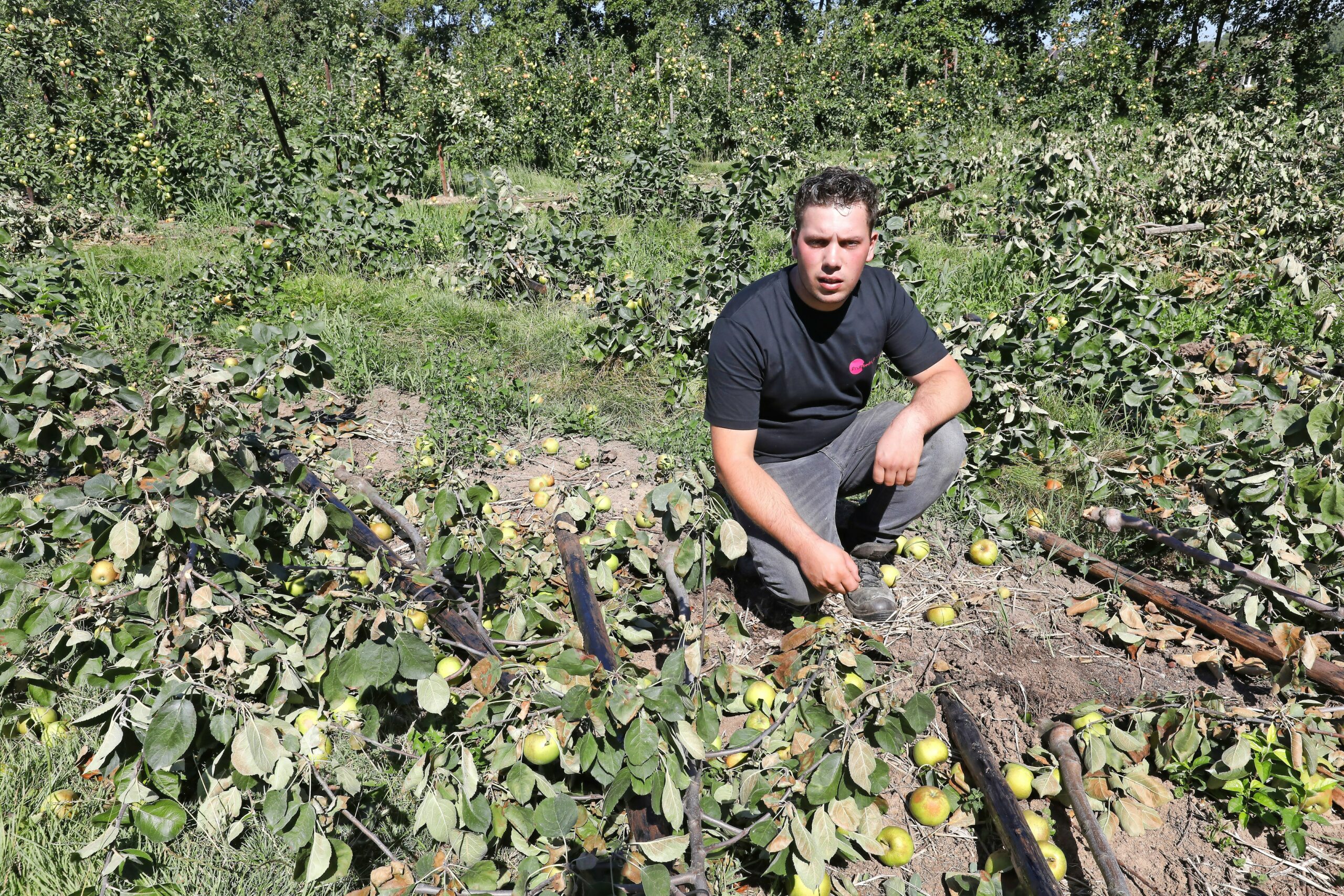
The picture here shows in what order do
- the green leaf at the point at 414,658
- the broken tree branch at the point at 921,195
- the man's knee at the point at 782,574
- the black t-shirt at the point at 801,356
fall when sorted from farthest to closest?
the broken tree branch at the point at 921,195 < the man's knee at the point at 782,574 < the black t-shirt at the point at 801,356 < the green leaf at the point at 414,658

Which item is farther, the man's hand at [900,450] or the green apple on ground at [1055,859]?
the man's hand at [900,450]

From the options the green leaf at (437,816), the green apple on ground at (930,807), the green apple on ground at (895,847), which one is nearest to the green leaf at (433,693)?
the green leaf at (437,816)

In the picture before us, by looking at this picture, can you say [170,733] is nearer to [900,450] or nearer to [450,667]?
[450,667]

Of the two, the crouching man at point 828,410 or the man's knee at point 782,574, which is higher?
the crouching man at point 828,410

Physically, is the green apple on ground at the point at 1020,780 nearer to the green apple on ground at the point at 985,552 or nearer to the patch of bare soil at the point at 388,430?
the green apple on ground at the point at 985,552

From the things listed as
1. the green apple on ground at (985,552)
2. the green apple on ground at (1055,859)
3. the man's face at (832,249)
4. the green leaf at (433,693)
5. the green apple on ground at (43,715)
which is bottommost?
the green apple on ground at (43,715)

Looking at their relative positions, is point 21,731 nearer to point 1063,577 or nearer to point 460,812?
point 460,812

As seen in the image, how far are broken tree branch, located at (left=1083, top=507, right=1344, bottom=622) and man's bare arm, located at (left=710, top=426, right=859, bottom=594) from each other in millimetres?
1254

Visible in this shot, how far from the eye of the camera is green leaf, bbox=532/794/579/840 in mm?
1638

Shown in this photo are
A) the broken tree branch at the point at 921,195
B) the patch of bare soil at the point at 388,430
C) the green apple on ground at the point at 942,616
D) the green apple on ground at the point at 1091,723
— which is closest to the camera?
the green apple on ground at the point at 1091,723

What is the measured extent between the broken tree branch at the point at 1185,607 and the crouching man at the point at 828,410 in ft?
1.95

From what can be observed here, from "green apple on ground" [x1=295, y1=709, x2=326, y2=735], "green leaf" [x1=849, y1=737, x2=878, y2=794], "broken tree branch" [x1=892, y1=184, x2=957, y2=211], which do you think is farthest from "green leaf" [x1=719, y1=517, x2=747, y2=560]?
"broken tree branch" [x1=892, y1=184, x2=957, y2=211]

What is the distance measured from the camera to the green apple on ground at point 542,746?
178cm

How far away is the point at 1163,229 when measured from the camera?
17.0ft
